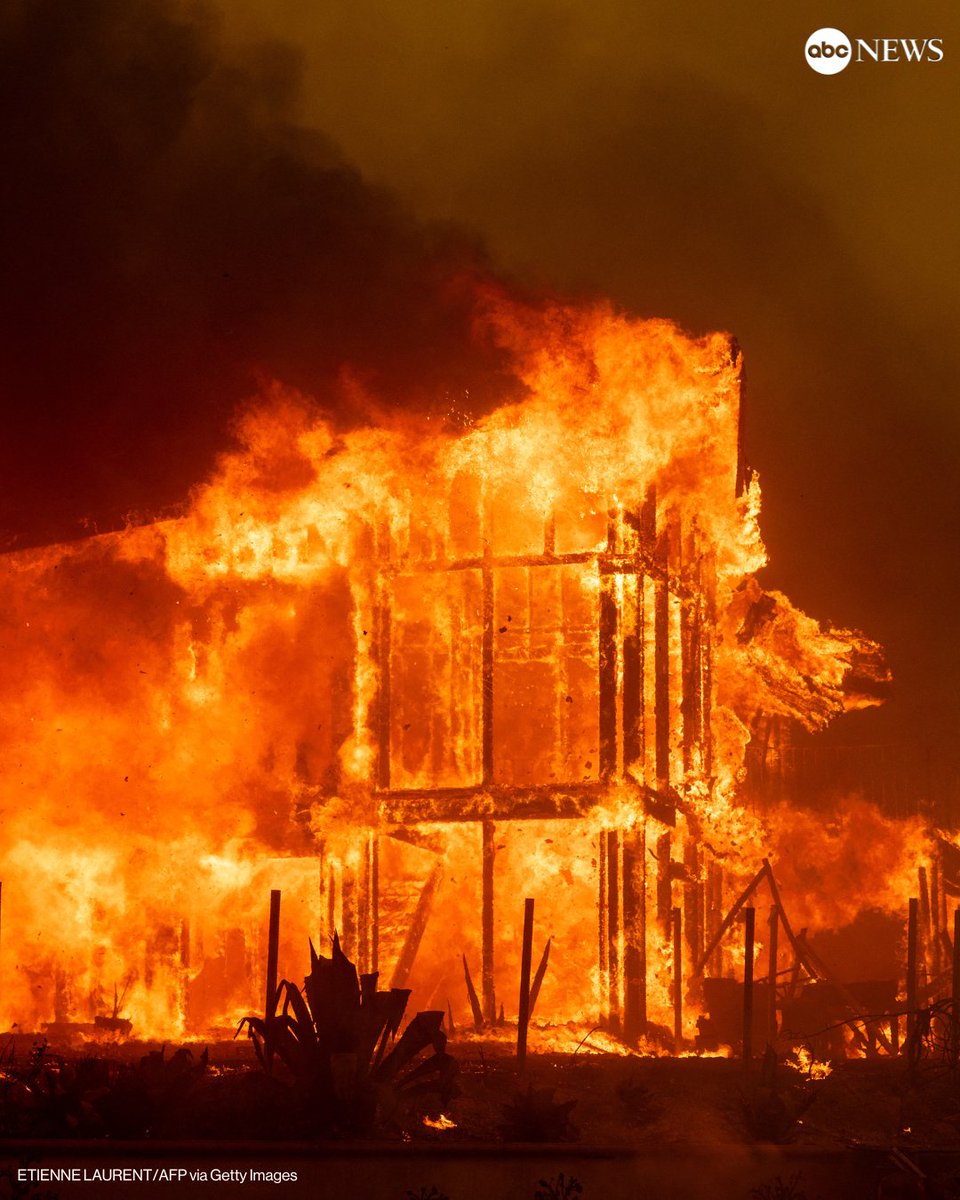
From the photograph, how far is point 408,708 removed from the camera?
22344mm

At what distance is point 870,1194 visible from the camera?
35.7 feet

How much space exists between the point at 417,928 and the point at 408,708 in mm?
3441

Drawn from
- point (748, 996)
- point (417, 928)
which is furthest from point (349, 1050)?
point (417, 928)

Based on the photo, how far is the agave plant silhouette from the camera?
466 inches

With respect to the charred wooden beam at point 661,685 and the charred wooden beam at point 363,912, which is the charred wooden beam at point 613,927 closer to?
the charred wooden beam at point 661,685

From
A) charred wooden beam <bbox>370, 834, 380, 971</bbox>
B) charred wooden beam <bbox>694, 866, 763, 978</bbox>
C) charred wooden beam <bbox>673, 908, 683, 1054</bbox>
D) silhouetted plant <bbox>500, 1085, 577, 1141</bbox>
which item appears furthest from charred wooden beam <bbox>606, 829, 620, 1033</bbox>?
silhouetted plant <bbox>500, 1085, 577, 1141</bbox>

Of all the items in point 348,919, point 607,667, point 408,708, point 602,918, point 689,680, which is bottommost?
point 348,919

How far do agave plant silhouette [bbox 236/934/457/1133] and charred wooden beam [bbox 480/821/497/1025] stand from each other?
685cm

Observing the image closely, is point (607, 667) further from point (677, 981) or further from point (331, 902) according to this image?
point (331, 902)

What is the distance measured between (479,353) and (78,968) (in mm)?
11208

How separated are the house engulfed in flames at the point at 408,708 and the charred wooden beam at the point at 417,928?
0.14 feet

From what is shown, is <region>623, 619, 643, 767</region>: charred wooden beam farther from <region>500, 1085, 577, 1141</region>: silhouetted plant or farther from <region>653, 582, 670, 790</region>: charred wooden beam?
<region>500, 1085, 577, 1141</region>: silhouetted plant

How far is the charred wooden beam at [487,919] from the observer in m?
20.0

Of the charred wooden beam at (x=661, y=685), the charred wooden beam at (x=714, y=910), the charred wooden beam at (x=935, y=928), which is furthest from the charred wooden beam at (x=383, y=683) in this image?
the charred wooden beam at (x=935, y=928)
